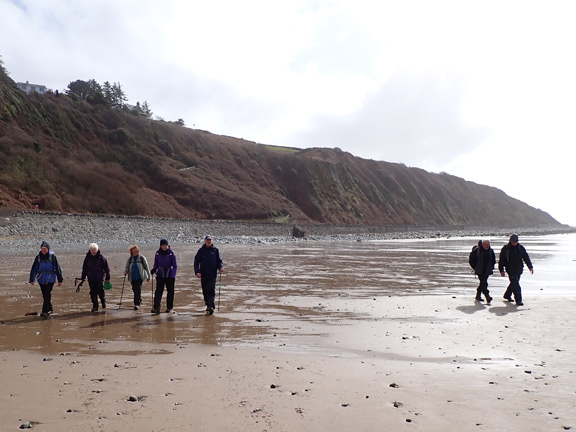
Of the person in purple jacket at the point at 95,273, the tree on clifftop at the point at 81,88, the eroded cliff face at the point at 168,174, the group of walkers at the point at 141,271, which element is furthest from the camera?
the tree on clifftop at the point at 81,88

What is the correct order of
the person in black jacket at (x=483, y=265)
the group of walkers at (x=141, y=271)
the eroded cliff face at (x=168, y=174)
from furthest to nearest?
the eroded cliff face at (x=168, y=174)
the person in black jacket at (x=483, y=265)
the group of walkers at (x=141, y=271)

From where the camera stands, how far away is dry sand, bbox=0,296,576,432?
481cm

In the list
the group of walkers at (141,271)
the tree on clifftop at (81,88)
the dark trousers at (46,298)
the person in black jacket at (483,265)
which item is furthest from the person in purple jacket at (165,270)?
the tree on clifftop at (81,88)

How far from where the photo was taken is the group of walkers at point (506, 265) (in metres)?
12.6

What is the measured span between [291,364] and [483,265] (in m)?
8.09

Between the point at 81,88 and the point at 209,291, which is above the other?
the point at 81,88

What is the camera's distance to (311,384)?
5910 mm

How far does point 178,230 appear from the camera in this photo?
4622 cm

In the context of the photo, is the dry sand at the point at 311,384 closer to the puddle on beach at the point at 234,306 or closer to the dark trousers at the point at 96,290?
the puddle on beach at the point at 234,306

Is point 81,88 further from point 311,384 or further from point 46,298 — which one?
point 311,384

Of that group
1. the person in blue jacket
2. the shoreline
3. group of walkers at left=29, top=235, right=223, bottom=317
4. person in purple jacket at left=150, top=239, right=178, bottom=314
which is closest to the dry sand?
the person in blue jacket

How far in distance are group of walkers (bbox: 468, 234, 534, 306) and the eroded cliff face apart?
129ft

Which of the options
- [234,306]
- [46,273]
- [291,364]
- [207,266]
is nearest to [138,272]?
[207,266]

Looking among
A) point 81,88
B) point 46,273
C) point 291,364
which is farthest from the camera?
point 81,88
